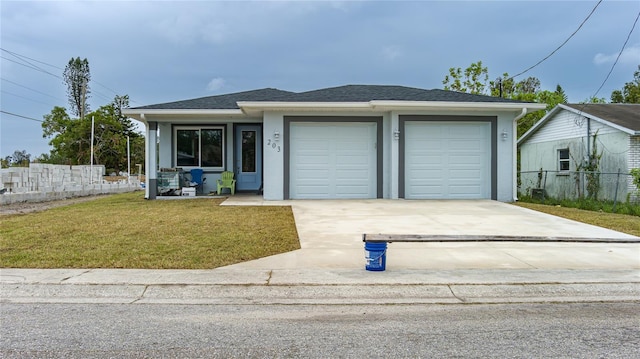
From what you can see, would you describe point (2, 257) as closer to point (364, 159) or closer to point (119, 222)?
point (119, 222)

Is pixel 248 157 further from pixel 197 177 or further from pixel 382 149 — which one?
pixel 382 149

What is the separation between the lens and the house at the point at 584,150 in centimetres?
1617

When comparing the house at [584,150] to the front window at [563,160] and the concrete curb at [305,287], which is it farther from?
the concrete curb at [305,287]

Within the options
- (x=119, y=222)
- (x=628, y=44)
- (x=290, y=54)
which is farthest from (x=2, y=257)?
(x=290, y=54)

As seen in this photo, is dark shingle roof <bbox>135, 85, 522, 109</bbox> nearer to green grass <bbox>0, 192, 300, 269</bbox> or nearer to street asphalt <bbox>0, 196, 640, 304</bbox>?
green grass <bbox>0, 192, 300, 269</bbox>

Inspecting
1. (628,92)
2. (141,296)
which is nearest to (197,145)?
(141,296)

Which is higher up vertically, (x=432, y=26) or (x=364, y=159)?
(x=432, y=26)

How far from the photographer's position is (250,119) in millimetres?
16531

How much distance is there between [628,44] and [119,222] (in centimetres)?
1440

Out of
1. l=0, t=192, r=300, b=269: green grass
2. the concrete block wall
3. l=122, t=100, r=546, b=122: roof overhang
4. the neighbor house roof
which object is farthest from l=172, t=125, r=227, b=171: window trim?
the neighbor house roof

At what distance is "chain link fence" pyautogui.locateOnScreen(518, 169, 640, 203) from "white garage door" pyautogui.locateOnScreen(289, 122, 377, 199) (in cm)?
750

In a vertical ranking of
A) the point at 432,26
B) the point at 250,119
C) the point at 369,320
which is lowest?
the point at 369,320

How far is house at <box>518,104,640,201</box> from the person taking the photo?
1617 centimetres

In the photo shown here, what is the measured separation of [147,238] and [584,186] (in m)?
16.7
